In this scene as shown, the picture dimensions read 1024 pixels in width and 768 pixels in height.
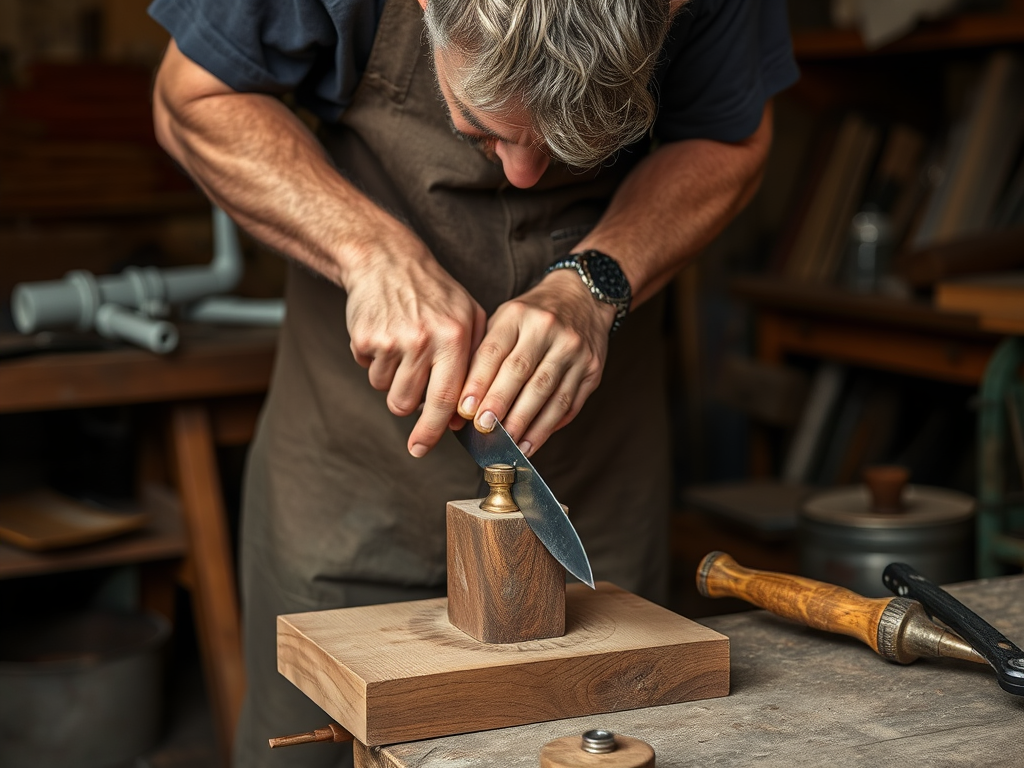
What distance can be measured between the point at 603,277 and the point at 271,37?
43 centimetres

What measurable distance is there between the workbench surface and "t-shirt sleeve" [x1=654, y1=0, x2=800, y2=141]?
25.2 inches

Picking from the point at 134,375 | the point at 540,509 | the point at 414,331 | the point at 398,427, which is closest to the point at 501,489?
the point at 540,509

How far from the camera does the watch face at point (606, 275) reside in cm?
132

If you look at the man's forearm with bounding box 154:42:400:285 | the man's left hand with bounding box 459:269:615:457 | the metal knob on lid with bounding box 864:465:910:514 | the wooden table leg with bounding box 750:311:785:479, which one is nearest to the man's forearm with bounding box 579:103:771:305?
the man's left hand with bounding box 459:269:615:457

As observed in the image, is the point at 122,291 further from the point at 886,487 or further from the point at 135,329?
the point at 886,487

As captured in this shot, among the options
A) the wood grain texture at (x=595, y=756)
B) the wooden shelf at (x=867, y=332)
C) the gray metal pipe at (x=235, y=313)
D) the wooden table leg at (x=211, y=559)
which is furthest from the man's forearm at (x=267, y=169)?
the wooden shelf at (x=867, y=332)

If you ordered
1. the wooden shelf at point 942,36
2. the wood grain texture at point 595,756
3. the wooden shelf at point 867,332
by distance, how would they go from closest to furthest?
1. the wood grain texture at point 595,756
2. the wooden shelf at point 867,332
3. the wooden shelf at point 942,36

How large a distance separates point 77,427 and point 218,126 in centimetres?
226

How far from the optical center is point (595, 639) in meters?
1.06

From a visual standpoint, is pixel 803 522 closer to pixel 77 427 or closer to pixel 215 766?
pixel 215 766

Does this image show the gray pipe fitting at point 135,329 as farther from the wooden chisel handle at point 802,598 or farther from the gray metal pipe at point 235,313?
the wooden chisel handle at point 802,598

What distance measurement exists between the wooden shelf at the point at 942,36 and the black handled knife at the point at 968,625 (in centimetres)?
191

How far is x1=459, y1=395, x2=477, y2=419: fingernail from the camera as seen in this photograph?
1.13m

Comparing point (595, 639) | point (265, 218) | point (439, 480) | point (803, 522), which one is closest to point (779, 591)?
point (595, 639)
